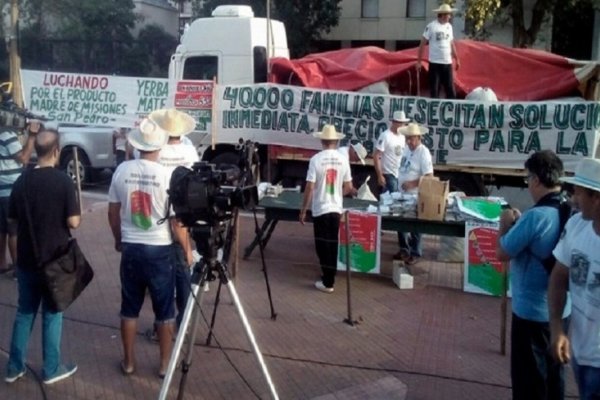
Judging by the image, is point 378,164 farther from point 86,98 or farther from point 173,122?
point 86,98

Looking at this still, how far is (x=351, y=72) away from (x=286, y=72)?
42.4 inches

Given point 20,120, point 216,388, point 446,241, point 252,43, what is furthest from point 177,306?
point 252,43

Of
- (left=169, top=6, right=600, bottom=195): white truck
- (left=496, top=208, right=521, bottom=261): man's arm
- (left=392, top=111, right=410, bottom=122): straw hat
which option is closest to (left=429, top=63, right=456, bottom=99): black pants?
(left=169, top=6, right=600, bottom=195): white truck

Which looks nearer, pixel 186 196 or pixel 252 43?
pixel 186 196

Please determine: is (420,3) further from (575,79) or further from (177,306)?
(177,306)

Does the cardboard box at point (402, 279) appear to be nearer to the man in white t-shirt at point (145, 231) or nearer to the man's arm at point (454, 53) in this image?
the man in white t-shirt at point (145, 231)

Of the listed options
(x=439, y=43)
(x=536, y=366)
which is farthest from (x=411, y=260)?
(x=536, y=366)

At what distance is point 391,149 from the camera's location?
10938 mm

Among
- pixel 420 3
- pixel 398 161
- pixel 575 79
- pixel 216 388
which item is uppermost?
pixel 420 3

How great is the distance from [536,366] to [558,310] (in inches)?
27.4

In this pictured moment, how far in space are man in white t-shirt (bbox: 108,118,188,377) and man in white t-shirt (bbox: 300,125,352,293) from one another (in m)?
2.77

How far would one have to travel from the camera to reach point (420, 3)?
3469cm

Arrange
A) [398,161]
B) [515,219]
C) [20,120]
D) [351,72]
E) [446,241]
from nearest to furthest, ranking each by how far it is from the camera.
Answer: [515,219] < [20,120] < [446,241] < [398,161] < [351,72]

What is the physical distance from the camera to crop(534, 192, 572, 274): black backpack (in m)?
4.39
